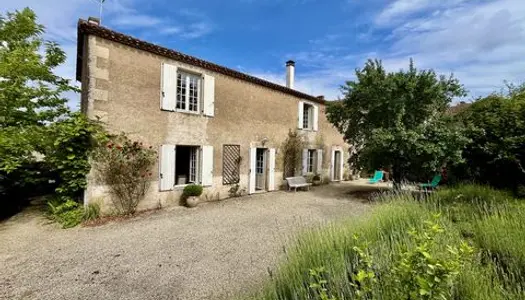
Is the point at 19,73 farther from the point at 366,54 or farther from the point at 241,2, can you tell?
the point at 366,54

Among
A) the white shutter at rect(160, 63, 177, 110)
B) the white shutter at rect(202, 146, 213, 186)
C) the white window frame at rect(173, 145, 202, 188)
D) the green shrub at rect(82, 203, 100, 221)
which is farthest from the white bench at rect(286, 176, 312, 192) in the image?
the green shrub at rect(82, 203, 100, 221)

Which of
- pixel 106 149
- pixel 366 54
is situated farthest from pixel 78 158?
pixel 366 54

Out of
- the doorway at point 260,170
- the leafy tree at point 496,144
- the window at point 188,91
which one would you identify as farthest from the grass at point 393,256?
the doorway at point 260,170

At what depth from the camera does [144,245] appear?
4.89 meters

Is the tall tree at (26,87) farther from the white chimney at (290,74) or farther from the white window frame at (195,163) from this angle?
the white chimney at (290,74)

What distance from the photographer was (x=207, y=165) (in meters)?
8.68

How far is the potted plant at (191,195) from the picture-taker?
7.88 metres

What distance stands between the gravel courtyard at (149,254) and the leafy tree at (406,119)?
3.29 meters

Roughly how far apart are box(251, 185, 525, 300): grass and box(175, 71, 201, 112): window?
6759mm

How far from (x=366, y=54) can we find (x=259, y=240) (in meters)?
8.37

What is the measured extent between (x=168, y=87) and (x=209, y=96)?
4.85ft

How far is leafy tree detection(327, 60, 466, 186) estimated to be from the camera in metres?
8.08

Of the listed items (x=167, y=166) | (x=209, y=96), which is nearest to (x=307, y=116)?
(x=209, y=96)

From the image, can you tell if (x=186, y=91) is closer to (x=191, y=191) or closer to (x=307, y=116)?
(x=191, y=191)
